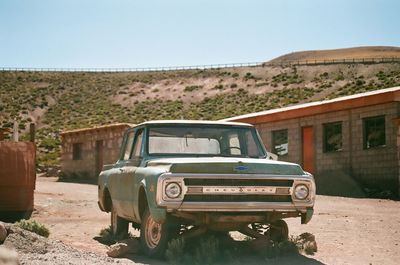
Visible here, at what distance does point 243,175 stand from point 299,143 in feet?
58.7

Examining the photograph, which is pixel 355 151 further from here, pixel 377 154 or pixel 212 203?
pixel 212 203

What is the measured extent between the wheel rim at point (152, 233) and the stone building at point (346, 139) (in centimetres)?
1406

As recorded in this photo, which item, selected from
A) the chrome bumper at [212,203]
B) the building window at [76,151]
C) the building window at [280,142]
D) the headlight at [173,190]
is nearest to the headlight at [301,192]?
the chrome bumper at [212,203]

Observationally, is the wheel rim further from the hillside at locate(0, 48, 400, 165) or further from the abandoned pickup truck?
the hillside at locate(0, 48, 400, 165)

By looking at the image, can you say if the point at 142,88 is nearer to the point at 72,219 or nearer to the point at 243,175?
the point at 72,219

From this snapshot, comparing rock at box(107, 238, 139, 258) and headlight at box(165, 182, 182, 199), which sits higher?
headlight at box(165, 182, 182, 199)

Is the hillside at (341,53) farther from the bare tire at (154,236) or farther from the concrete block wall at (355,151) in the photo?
the bare tire at (154,236)

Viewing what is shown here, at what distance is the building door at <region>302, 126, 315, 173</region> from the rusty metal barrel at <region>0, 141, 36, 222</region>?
45.2 ft

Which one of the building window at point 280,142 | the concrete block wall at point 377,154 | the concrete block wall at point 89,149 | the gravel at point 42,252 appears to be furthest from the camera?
the concrete block wall at point 89,149

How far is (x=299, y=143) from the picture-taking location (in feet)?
80.8

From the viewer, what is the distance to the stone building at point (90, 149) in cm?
3069

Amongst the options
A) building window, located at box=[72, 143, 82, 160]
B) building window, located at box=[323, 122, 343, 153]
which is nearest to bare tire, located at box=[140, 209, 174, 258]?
building window, located at box=[323, 122, 343, 153]

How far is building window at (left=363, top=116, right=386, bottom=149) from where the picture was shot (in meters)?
21.1

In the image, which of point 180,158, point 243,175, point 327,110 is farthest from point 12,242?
point 327,110
